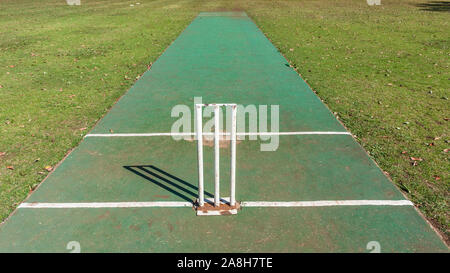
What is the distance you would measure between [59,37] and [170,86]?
12.1m

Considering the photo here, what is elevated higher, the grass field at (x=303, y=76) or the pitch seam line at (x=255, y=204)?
the grass field at (x=303, y=76)

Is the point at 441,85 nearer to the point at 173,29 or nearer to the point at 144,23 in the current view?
the point at 173,29

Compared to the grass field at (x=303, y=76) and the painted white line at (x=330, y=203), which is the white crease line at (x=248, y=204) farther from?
the grass field at (x=303, y=76)

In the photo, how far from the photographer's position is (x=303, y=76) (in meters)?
11.6

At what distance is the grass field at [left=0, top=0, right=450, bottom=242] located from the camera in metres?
6.39

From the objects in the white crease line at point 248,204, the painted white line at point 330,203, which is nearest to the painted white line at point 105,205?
the white crease line at point 248,204

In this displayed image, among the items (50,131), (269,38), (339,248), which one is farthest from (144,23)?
(339,248)

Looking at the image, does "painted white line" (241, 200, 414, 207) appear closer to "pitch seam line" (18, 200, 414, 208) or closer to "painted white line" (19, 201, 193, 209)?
"pitch seam line" (18, 200, 414, 208)

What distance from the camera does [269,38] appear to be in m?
18.1

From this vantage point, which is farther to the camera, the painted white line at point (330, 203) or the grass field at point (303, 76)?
the grass field at point (303, 76)

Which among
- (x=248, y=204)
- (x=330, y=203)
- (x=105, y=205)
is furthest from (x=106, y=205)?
(x=330, y=203)

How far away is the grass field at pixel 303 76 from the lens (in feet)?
21.0

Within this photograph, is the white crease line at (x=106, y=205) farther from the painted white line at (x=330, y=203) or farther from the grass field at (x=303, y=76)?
the painted white line at (x=330, y=203)

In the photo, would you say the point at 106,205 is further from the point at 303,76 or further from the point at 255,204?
the point at 303,76
